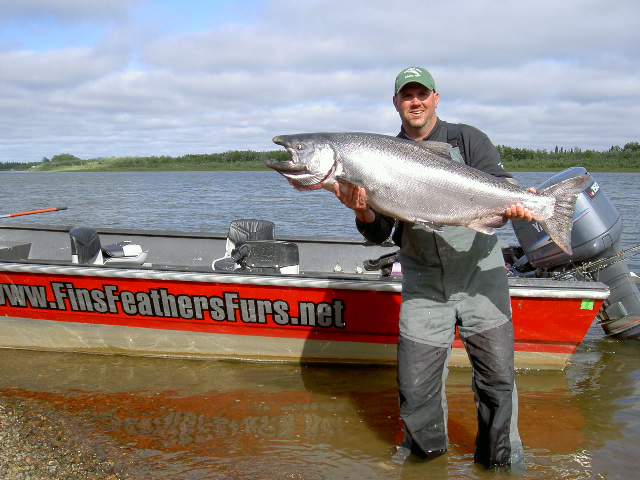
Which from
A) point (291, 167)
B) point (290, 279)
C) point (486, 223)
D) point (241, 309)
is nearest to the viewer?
point (291, 167)

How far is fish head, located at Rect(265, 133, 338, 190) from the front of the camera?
3.17 metres

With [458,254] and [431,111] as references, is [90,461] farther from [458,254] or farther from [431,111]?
[431,111]

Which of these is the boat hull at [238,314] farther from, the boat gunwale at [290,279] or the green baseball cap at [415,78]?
the green baseball cap at [415,78]

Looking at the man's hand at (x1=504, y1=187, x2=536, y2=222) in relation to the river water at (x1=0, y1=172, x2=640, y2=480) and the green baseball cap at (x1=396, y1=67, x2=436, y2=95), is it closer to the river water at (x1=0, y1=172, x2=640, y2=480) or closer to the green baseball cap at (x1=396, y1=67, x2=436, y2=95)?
the green baseball cap at (x1=396, y1=67, x2=436, y2=95)

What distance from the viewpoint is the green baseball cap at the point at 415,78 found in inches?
138

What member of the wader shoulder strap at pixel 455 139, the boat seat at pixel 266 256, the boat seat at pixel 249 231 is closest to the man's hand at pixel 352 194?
the wader shoulder strap at pixel 455 139

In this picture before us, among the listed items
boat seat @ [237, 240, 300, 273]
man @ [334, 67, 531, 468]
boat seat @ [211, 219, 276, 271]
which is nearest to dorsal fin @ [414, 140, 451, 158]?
man @ [334, 67, 531, 468]

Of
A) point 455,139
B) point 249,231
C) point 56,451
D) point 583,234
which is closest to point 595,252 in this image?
point 583,234

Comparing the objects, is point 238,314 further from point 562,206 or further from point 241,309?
point 562,206

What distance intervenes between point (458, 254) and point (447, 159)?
66 centimetres

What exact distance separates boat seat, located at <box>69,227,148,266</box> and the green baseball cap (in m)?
4.64

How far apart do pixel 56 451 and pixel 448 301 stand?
294 centimetres

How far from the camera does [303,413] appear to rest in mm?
5195

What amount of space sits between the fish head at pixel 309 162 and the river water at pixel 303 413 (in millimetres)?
Answer: 2151
